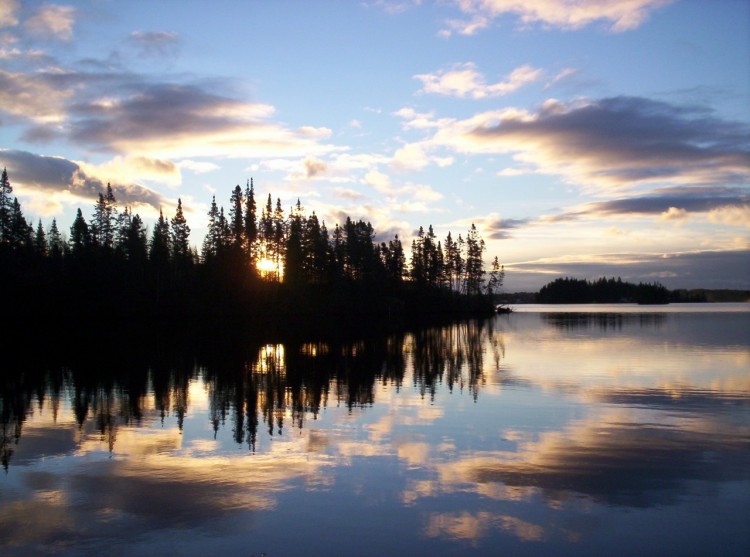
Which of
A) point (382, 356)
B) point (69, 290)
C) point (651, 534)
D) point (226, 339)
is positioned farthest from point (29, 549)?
point (69, 290)

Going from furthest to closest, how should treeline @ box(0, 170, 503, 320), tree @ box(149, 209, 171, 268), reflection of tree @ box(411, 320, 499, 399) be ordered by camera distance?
tree @ box(149, 209, 171, 268)
treeline @ box(0, 170, 503, 320)
reflection of tree @ box(411, 320, 499, 399)

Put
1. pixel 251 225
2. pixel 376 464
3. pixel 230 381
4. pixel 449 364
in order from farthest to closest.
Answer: pixel 251 225 < pixel 449 364 < pixel 230 381 < pixel 376 464

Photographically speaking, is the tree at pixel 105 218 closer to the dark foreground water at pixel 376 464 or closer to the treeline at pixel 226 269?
the treeline at pixel 226 269

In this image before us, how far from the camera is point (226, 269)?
88562 millimetres

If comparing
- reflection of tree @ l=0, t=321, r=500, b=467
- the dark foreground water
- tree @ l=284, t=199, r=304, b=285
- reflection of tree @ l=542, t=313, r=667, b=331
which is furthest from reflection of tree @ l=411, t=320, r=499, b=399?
tree @ l=284, t=199, r=304, b=285

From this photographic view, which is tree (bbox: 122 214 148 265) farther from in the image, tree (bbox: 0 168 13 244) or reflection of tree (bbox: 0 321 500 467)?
reflection of tree (bbox: 0 321 500 467)

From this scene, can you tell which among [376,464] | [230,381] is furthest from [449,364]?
[376,464]

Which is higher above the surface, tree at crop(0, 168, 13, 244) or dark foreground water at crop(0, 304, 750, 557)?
tree at crop(0, 168, 13, 244)

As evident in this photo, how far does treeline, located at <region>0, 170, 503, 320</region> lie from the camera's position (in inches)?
2726

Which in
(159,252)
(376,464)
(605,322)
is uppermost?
(159,252)

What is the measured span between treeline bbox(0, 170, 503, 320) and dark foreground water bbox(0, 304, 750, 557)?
45.3 metres

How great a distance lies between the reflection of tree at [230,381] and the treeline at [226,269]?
30.3 m

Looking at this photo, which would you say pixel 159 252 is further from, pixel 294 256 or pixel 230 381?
pixel 230 381

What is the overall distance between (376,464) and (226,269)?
78.6 metres
